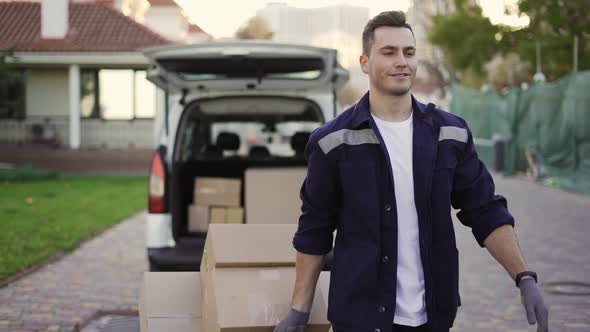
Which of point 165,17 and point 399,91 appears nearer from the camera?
point 399,91

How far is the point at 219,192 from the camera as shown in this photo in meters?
7.19

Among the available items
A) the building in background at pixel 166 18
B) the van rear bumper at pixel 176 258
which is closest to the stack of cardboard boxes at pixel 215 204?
the van rear bumper at pixel 176 258

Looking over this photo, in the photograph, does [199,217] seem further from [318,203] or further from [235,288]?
[318,203]

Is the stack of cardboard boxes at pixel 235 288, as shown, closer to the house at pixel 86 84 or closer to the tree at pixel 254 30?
the house at pixel 86 84

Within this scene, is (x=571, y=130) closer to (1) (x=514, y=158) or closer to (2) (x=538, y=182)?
(2) (x=538, y=182)

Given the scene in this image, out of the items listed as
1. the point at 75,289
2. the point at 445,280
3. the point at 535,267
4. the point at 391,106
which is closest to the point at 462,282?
the point at 535,267

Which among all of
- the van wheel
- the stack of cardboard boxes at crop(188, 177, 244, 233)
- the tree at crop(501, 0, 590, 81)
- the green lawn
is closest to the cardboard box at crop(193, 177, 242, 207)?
the stack of cardboard boxes at crop(188, 177, 244, 233)

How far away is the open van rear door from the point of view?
18.9 feet

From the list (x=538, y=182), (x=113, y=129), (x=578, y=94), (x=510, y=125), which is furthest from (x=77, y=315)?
(x=113, y=129)

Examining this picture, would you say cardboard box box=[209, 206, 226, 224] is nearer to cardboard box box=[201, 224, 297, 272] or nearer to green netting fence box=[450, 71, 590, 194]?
cardboard box box=[201, 224, 297, 272]

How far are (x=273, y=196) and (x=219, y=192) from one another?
0.68 m

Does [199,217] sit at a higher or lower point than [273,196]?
lower

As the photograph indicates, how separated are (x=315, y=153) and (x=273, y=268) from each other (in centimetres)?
69

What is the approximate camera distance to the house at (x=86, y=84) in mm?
27092
